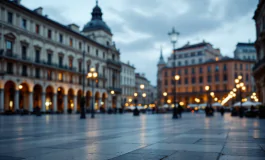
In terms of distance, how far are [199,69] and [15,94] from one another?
64.2 metres

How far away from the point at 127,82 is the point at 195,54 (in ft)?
81.9

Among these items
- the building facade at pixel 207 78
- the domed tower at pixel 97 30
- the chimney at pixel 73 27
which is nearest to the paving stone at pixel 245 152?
the chimney at pixel 73 27

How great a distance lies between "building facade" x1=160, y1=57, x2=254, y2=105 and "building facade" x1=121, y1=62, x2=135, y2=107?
37.1ft

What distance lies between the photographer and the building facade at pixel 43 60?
4434 cm

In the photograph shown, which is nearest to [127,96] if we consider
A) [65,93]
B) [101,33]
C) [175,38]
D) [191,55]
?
[191,55]

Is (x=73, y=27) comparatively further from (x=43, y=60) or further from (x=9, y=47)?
(x=9, y=47)

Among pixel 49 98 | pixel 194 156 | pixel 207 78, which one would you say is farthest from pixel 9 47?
pixel 207 78

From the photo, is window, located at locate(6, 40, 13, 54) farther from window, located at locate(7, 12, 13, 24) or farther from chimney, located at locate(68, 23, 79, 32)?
chimney, located at locate(68, 23, 79, 32)

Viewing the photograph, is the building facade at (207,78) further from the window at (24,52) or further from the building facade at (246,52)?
the window at (24,52)

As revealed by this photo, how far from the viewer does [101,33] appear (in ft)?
242

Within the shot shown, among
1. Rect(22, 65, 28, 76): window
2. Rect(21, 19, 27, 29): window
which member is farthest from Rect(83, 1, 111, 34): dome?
Rect(22, 65, 28, 76): window

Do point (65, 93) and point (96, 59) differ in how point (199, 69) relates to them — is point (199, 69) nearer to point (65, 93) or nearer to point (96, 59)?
point (96, 59)

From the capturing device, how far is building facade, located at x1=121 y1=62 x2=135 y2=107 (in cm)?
9656

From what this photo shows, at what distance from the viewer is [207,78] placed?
9325 cm
